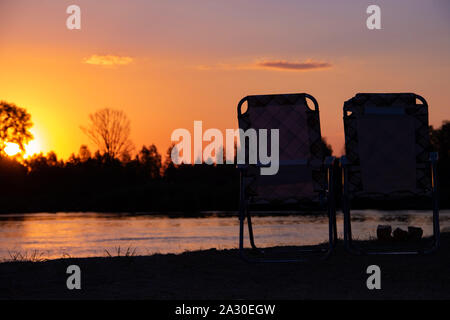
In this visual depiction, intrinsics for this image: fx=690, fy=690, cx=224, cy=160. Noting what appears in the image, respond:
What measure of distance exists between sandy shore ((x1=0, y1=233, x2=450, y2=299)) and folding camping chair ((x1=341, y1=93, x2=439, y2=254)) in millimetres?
549

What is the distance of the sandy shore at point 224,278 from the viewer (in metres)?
4.76

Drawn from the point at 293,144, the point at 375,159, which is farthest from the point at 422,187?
the point at 293,144

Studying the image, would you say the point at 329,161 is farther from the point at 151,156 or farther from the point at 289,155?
the point at 151,156

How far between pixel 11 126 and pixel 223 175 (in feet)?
50.4

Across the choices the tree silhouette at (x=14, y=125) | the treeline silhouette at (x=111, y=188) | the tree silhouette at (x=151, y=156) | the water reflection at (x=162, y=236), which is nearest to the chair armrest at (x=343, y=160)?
the water reflection at (x=162, y=236)

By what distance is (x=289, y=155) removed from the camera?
627 centimetres

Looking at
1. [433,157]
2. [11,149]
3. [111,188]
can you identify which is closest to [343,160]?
[433,157]

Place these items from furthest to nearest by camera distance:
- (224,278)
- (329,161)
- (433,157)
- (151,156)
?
1. (151,156)
2. (433,157)
3. (329,161)
4. (224,278)

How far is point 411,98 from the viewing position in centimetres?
633

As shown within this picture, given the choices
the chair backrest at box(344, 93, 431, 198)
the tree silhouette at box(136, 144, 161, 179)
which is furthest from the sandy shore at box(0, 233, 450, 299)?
the tree silhouette at box(136, 144, 161, 179)

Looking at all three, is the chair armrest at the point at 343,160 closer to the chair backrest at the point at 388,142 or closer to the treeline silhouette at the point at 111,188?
the chair backrest at the point at 388,142

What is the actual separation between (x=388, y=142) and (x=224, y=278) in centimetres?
207
